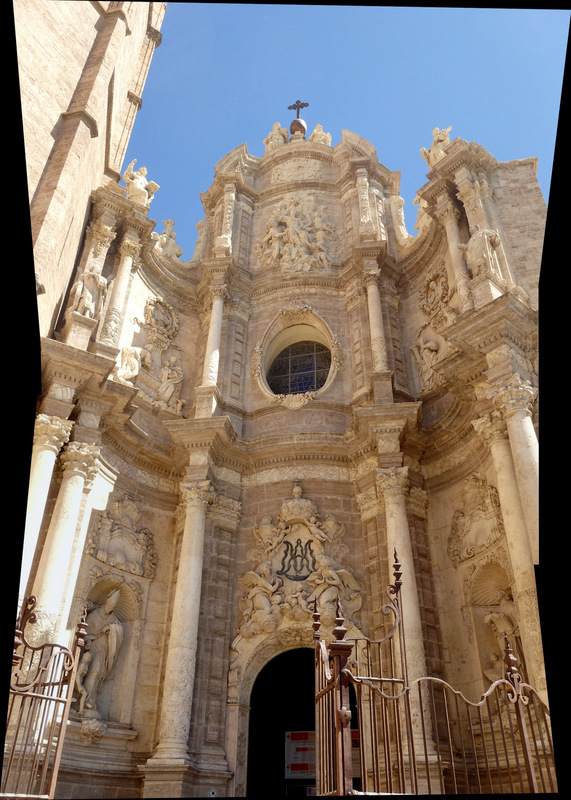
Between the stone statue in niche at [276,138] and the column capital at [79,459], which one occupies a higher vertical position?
the stone statue in niche at [276,138]

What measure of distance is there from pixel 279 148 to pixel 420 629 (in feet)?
50.7

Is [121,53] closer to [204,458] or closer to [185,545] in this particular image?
[204,458]

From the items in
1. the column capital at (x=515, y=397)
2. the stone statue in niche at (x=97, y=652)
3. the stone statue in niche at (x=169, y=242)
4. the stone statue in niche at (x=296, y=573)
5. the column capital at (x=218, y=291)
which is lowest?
the stone statue in niche at (x=97, y=652)

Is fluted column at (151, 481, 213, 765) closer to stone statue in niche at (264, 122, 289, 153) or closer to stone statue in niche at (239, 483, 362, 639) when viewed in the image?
stone statue in niche at (239, 483, 362, 639)

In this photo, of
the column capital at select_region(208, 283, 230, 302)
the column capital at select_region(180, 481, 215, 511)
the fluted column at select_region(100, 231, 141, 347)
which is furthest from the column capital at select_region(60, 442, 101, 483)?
the column capital at select_region(208, 283, 230, 302)

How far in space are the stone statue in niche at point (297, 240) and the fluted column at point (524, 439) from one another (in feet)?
25.4

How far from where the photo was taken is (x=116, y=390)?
1304cm

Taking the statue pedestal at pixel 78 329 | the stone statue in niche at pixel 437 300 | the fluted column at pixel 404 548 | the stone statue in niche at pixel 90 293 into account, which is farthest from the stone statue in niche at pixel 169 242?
the fluted column at pixel 404 548

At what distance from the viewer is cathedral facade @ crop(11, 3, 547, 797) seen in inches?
441

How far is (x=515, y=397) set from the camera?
11125 millimetres

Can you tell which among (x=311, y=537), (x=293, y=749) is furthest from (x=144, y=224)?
(x=293, y=749)

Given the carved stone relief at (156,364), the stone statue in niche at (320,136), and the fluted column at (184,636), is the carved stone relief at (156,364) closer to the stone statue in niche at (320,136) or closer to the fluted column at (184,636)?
the fluted column at (184,636)

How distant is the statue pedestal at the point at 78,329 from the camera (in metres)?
13.1

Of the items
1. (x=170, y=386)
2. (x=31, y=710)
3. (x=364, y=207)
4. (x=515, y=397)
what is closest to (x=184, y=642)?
(x=31, y=710)
